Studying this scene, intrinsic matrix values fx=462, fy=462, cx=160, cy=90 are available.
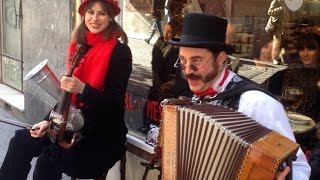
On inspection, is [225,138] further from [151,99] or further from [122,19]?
[122,19]

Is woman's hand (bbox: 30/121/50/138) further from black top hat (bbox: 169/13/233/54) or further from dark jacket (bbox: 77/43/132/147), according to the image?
black top hat (bbox: 169/13/233/54)

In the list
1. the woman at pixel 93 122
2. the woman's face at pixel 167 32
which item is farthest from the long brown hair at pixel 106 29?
the woman's face at pixel 167 32

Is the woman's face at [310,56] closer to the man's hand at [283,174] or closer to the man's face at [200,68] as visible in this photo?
the man's face at [200,68]

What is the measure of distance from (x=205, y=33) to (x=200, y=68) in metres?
0.17

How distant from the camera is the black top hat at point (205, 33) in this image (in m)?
2.06

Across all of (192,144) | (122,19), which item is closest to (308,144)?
(192,144)

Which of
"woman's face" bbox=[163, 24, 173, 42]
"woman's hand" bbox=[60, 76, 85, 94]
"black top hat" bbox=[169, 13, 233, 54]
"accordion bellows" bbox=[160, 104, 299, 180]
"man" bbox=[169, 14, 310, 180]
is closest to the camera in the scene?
"accordion bellows" bbox=[160, 104, 299, 180]

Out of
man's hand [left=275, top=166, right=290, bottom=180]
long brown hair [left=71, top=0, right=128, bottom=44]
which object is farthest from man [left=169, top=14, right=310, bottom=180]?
long brown hair [left=71, top=0, right=128, bottom=44]

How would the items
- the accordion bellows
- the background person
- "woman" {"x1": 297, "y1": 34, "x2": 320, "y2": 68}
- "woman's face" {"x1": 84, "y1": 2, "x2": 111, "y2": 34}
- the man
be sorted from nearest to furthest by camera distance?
the accordion bellows
the man
"woman's face" {"x1": 84, "y1": 2, "x2": 111, "y2": 34}
"woman" {"x1": 297, "y1": 34, "x2": 320, "y2": 68}
the background person

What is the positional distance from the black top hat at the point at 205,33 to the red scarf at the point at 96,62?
3.32 ft

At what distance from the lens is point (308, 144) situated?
10.1ft

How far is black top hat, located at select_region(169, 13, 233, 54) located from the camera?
6.75 ft

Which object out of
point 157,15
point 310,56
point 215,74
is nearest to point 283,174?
point 215,74

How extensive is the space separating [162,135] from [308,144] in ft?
4.90
